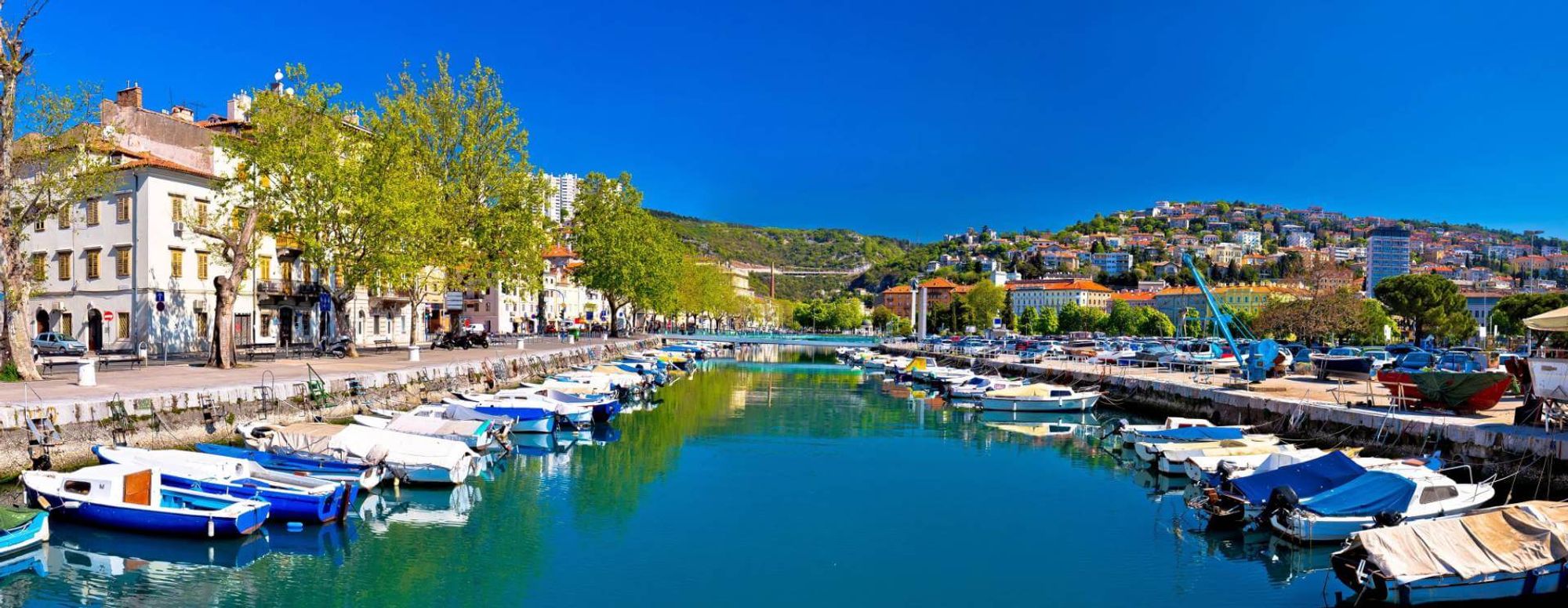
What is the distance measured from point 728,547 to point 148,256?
37.6 metres

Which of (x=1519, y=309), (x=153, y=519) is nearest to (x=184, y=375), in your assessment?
(x=153, y=519)

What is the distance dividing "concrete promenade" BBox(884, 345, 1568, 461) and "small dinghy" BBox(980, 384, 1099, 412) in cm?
261

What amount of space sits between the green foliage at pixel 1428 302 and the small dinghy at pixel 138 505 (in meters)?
93.5

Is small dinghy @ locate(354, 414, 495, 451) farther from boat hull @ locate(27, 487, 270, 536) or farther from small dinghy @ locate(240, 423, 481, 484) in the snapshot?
boat hull @ locate(27, 487, 270, 536)

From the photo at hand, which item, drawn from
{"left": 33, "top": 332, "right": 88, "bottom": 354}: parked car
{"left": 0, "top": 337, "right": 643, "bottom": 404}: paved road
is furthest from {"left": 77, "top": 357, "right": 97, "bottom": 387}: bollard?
{"left": 33, "top": 332, "right": 88, "bottom": 354}: parked car

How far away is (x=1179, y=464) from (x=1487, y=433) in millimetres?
7197

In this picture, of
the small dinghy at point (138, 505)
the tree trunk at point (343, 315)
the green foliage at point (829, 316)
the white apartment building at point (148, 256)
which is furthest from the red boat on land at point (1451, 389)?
the green foliage at point (829, 316)

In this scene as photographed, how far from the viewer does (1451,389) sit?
27.6 meters

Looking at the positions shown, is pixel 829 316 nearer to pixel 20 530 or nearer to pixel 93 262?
pixel 93 262

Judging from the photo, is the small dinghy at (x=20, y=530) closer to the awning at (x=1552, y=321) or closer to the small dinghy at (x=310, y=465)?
the small dinghy at (x=310, y=465)

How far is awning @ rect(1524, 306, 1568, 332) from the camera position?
75.7 feet

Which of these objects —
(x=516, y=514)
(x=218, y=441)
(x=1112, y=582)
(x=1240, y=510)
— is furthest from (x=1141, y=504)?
(x=218, y=441)

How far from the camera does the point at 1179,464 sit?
26875mm

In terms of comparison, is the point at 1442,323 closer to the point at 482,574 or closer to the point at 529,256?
the point at 529,256
